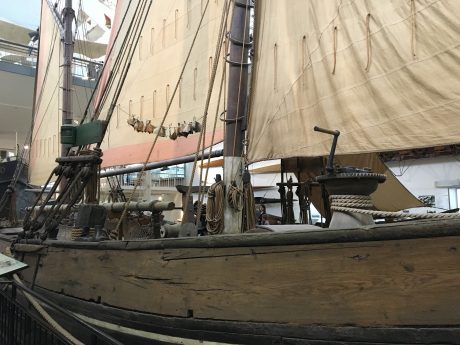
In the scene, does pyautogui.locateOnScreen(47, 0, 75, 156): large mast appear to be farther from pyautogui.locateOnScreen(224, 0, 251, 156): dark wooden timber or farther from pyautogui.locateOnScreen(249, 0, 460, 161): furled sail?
pyautogui.locateOnScreen(249, 0, 460, 161): furled sail

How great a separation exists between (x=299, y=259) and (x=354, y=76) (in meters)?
1.60

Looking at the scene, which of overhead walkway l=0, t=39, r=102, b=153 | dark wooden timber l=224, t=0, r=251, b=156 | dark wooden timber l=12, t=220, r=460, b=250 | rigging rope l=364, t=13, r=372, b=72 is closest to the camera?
dark wooden timber l=12, t=220, r=460, b=250

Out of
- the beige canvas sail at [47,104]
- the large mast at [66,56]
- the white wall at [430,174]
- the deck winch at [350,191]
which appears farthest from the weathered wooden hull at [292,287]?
the white wall at [430,174]

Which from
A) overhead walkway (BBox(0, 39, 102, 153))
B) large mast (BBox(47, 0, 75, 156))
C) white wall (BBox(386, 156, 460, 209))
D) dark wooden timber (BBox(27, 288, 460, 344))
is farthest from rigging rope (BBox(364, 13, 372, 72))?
overhead walkway (BBox(0, 39, 102, 153))

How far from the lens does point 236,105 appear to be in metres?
4.07

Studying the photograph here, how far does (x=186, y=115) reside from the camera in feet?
20.0

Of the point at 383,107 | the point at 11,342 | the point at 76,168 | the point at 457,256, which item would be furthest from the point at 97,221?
the point at 457,256

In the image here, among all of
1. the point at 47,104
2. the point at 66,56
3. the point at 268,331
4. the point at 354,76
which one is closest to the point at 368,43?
the point at 354,76

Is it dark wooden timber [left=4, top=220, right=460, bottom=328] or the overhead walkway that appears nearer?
dark wooden timber [left=4, top=220, right=460, bottom=328]

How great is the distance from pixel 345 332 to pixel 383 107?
5.11 ft

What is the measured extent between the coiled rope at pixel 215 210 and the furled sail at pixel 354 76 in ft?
1.30

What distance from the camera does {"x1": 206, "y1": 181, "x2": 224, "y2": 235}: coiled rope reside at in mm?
3758

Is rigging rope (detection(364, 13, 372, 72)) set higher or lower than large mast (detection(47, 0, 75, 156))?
lower

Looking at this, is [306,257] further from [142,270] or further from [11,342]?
[11,342]
